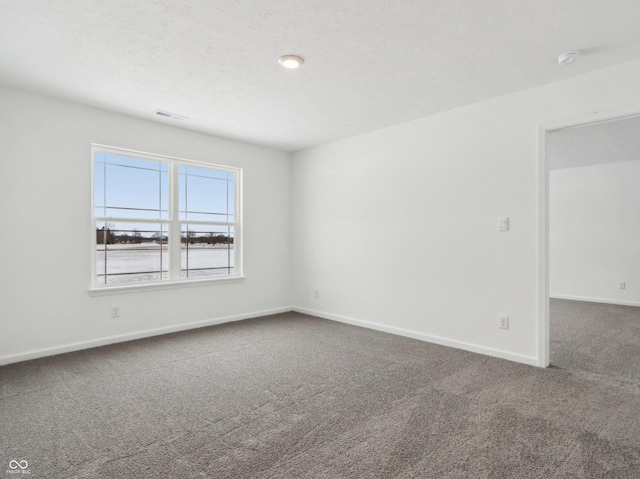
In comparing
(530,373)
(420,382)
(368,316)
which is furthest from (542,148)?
(368,316)

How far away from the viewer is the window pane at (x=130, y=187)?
13.1 feet

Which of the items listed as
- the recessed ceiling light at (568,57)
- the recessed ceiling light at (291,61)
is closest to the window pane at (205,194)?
the recessed ceiling light at (291,61)

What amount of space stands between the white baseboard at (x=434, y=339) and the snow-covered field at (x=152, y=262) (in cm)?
151

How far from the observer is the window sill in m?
3.89

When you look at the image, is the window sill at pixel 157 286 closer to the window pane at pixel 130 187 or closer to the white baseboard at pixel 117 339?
the white baseboard at pixel 117 339

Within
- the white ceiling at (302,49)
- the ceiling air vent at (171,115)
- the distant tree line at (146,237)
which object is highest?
the ceiling air vent at (171,115)

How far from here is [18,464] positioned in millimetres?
1846

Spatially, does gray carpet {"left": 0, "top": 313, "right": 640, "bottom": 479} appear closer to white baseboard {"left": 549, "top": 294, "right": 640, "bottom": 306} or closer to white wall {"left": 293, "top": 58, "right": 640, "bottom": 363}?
white wall {"left": 293, "top": 58, "right": 640, "bottom": 363}

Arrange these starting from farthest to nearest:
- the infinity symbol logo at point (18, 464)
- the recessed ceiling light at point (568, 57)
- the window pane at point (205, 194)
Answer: the window pane at point (205, 194), the recessed ceiling light at point (568, 57), the infinity symbol logo at point (18, 464)

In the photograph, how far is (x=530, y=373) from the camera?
121 inches

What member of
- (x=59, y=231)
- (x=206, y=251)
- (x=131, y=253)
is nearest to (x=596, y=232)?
(x=206, y=251)

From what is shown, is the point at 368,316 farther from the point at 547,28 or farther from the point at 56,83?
the point at 56,83

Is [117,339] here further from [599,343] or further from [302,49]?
[599,343]

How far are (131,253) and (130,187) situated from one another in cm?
76
